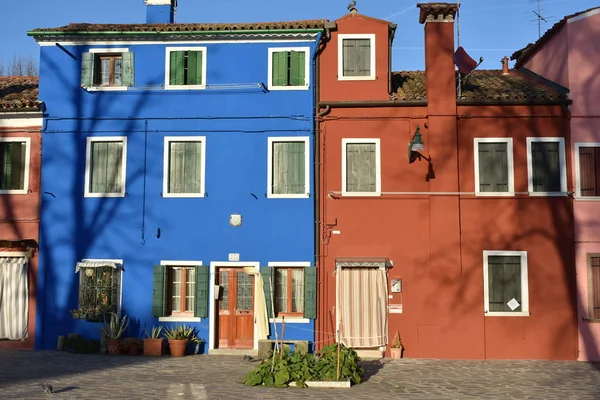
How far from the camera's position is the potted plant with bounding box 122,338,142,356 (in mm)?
16766

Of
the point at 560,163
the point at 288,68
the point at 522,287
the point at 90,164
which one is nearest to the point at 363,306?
the point at 522,287

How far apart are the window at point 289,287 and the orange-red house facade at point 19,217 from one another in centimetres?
639

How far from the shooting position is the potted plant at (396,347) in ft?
54.2

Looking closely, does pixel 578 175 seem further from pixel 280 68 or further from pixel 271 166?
pixel 280 68

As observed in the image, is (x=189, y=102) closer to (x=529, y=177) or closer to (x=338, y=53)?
(x=338, y=53)

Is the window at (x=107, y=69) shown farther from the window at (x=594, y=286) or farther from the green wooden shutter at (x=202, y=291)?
the window at (x=594, y=286)

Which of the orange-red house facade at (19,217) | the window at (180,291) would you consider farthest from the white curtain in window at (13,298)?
the window at (180,291)

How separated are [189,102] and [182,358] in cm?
683

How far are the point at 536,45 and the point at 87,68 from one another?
43.1 ft

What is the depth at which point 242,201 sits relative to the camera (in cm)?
1759

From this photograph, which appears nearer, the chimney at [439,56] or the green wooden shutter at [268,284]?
the green wooden shutter at [268,284]

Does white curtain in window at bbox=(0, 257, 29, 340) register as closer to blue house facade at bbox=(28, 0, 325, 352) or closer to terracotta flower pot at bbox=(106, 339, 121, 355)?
blue house facade at bbox=(28, 0, 325, 352)

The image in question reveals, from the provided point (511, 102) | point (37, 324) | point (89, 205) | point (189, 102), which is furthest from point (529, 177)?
point (37, 324)

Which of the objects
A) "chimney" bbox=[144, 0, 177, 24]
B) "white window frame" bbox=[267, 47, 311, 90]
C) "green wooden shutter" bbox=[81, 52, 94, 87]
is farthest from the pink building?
"green wooden shutter" bbox=[81, 52, 94, 87]
